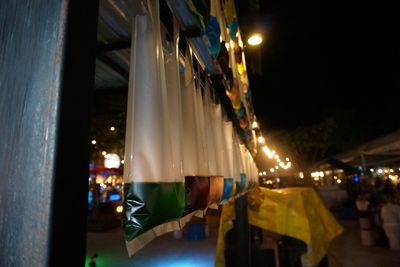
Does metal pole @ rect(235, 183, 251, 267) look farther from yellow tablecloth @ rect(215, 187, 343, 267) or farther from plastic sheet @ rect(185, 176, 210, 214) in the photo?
plastic sheet @ rect(185, 176, 210, 214)

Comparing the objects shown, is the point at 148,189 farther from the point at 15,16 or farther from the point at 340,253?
the point at 340,253

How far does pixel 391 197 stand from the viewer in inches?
377

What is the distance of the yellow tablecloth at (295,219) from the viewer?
16.1ft

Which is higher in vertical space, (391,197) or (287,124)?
(287,124)

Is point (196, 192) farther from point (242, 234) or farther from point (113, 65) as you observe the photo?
point (242, 234)

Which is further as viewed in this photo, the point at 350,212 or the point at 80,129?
the point at 350,212

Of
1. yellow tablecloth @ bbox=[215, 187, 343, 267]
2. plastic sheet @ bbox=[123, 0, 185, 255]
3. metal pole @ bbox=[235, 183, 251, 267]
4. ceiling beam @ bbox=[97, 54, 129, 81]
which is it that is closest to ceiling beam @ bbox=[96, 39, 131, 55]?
ceiling beam @ bbox=[97, 54, 129, 81]

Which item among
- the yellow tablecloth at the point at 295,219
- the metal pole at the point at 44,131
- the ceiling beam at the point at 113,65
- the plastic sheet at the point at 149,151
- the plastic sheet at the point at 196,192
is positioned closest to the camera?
the metal pole at the point at 44,131

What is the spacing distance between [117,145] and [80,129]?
1594 mm

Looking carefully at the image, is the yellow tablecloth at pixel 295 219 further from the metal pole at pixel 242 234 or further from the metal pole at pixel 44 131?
the metal pole at pixel 44 131

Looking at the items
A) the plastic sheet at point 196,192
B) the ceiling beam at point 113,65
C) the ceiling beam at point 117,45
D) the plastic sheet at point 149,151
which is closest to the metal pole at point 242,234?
the ceiling beam at point 113,65

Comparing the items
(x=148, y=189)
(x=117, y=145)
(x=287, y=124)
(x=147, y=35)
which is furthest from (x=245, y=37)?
(x=287, y=124)

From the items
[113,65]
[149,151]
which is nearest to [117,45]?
[113,65]

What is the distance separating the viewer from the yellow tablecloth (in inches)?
193
